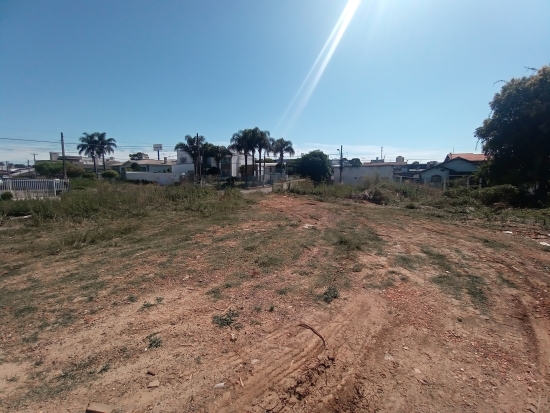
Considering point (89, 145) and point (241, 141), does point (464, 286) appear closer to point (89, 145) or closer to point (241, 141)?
point (241, 141)

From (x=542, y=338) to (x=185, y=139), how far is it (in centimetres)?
3833

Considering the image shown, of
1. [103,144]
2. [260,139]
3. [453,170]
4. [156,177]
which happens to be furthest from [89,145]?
[453,170]

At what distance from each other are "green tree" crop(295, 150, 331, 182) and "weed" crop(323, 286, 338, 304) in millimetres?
28991

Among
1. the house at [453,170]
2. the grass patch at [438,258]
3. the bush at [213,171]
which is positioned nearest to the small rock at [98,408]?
the grass patch at [438,258]

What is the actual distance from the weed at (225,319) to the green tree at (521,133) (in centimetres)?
1695

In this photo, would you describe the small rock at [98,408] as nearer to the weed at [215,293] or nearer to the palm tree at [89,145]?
the weed at [215,293]

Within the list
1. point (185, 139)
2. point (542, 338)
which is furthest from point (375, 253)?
point (185, 139)

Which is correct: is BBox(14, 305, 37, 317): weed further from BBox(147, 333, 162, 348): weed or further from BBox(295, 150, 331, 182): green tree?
BBox(295, 150, 331, 182): green tree

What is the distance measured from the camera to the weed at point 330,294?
377 centimetres

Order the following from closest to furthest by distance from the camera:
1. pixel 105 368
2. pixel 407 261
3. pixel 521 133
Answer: pixel 105 368
pixel 407 261
pixel 521 133

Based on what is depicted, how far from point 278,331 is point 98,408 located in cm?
165

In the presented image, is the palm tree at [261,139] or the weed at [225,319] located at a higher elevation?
the palm tree at [261,139]

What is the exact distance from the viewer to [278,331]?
304 centimetres

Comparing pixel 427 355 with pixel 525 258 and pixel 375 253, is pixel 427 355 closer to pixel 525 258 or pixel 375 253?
pixel 375 253
